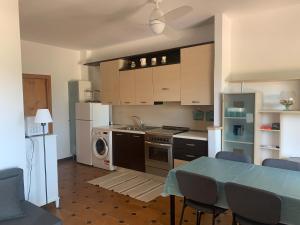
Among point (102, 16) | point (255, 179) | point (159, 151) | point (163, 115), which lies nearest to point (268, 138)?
point (255, 179)

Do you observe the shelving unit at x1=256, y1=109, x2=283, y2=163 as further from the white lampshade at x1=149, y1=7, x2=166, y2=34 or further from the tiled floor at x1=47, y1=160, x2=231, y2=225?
the white lampshade at x1=149, y1=7, x2=166, y2=34

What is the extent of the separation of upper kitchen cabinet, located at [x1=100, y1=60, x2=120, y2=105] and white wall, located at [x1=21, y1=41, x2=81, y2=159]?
37.5 inches

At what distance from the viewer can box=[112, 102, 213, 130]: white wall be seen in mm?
4281

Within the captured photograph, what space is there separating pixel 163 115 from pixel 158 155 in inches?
35.8

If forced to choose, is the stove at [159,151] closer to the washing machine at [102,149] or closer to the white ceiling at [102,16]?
the washing machine at [102,149]

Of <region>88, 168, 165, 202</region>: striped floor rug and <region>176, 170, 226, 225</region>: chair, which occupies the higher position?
<region>176, 170, 226, 225</region>: chair

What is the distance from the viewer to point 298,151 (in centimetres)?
312

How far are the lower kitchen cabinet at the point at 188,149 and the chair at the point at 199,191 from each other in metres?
1.42

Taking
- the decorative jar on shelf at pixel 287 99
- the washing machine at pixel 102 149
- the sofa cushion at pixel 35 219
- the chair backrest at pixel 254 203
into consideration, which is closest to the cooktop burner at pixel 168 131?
the washing machine at pixel 102 149

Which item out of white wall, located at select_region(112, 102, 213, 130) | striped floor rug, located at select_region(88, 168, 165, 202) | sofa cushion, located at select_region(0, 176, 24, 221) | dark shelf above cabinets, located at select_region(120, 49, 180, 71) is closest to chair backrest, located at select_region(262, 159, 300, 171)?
white wall, located at select_region(112, 102, 213, 130)

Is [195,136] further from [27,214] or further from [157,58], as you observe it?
[27,214]

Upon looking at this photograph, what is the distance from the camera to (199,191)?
2.04m

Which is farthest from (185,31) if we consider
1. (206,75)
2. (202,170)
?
(202,170)

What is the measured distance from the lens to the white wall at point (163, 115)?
4.28 meters
